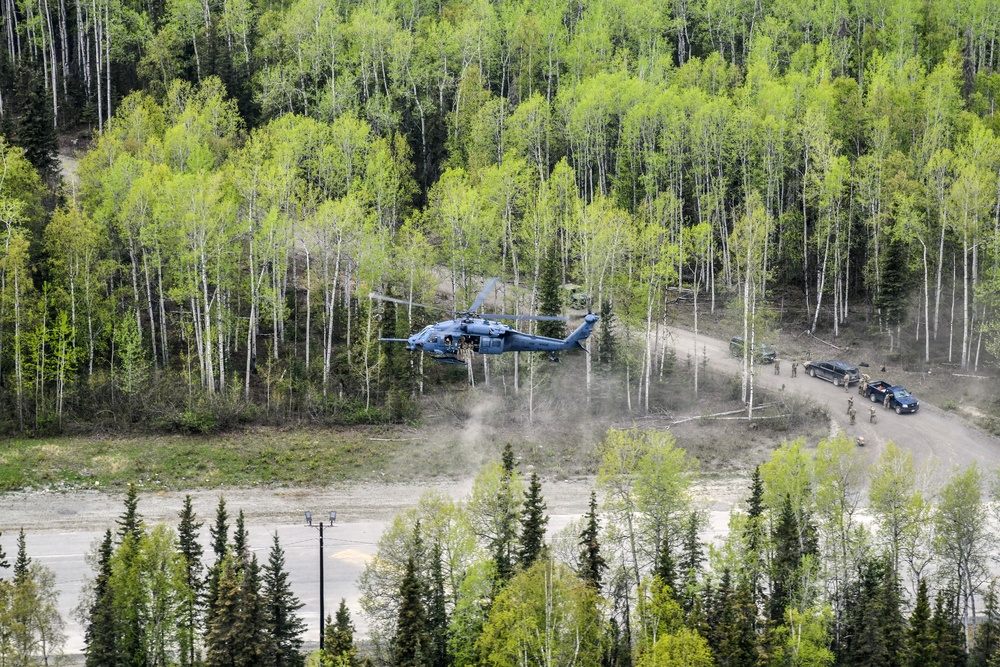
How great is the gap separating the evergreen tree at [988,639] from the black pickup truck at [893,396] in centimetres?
2011

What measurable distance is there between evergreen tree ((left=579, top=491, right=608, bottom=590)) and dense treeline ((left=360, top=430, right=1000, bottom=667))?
0.09 meters

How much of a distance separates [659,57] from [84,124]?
43262 millimetres

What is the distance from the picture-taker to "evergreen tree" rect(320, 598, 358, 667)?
44.9m

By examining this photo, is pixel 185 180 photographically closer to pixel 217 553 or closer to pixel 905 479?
pixel 217 553

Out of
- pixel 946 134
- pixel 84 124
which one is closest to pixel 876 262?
pixel 946 134

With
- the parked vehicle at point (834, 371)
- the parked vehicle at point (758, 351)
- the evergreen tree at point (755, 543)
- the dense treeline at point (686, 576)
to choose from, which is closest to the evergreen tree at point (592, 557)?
the dense treeline at point (686, 576)

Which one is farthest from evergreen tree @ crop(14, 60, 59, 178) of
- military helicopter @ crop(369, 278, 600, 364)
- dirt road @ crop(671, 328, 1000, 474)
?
dirt road @ crop(671, 328, 1000, 474)

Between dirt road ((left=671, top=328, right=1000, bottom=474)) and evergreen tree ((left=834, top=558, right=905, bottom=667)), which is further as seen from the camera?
dirt road ((left=671, top=328, right=1000, bottom=474))

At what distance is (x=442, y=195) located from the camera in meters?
75.2

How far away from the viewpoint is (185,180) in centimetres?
6950

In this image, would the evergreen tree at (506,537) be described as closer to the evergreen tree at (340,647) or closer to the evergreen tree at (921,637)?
the evergreen tree at (340,647)

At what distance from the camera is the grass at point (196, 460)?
2488 inches

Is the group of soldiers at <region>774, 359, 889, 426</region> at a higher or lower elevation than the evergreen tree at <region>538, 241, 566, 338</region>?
lower

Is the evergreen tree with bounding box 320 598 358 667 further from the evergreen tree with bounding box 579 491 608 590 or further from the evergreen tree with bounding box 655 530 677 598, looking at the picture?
the evergreen tree with bounding box 655 530 677 598
